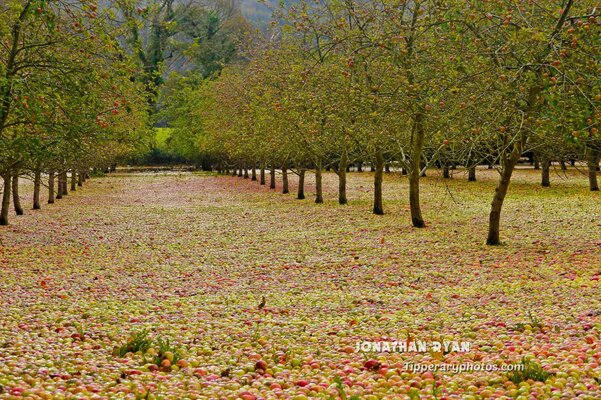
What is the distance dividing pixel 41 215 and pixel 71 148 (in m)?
11.9

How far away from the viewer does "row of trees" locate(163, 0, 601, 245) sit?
11.8 metres

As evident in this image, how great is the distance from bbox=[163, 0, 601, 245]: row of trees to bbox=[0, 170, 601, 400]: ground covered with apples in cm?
238

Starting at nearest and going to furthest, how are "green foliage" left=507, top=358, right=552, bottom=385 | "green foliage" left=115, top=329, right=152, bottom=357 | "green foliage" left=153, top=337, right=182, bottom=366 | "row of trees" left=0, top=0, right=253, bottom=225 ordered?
"green foliage" left=507, top=358, right=552, bottom=385, "green foliage" left=153, top=337, right=182, bottom=366, "green foliage" left=115, top=329, right=152, bottom=357, "row of trees" left=0, top=0, right=253, bottom=225

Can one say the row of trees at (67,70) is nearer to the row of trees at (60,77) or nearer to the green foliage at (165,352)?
the row of trees at (60,77)

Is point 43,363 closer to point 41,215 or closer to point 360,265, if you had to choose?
point 360,265

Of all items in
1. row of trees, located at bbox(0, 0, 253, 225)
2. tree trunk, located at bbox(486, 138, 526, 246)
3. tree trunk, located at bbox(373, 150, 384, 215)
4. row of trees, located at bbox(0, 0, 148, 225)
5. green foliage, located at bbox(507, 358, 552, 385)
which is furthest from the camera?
tree trunk, located at bbox(373, 150, 384, 215)

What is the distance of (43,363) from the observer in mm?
7441

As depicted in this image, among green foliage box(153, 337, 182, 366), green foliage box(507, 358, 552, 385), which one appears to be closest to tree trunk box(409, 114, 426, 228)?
green foliage box(153, 337, 182, 366)

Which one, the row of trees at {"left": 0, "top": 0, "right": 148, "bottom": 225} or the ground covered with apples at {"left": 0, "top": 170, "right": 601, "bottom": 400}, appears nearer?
the ground covered with apples at {"left": 0, "top": 170, "right": 601, "bottom": 400}

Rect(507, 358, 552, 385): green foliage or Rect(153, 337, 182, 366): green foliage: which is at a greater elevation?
Rect(507, 358, 552, 385): green foliage

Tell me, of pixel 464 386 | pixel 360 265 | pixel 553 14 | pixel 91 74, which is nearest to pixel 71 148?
pixel 91 74

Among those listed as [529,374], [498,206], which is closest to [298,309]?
[529,374]

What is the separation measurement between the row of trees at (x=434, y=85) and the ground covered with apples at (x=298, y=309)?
2.38m

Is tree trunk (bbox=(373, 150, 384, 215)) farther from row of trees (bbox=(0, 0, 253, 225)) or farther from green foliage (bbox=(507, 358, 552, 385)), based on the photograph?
green foliage (bbox=(507, 358, 552, 385))
